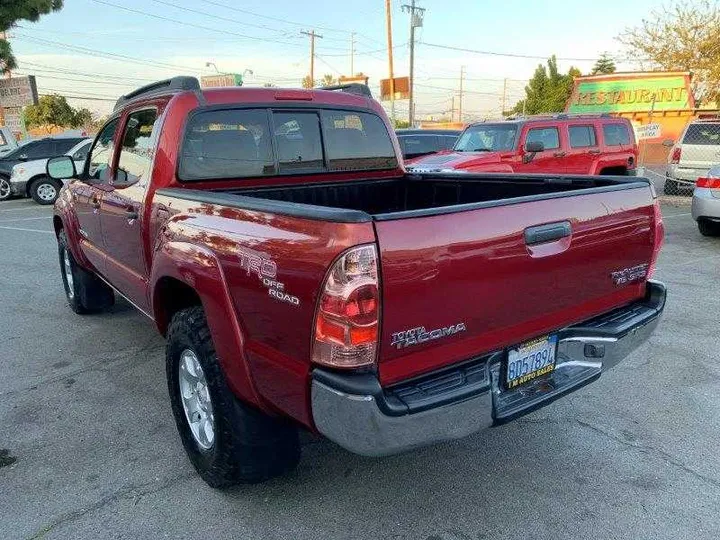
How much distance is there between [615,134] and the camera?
12125 millimetres

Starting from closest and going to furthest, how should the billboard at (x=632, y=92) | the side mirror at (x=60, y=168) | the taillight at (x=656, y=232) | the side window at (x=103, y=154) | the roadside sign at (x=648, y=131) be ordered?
the taillight at (x=656, y=232) < the side window at (x=103, y=154) < the side mirror at (x=60, y=168) < the roadside sign at (x=648, y=131) < the billboard at (x=632, y=92)

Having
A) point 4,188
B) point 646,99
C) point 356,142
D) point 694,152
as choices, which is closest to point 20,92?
point 4,188

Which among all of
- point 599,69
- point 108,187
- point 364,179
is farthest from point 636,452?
point 599,69

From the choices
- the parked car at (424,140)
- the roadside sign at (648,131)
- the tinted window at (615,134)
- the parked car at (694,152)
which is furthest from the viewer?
the roadside sign at (648,131)

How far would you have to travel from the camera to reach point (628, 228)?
2.80 metres

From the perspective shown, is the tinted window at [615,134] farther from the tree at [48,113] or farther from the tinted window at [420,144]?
the tree at [48,113]

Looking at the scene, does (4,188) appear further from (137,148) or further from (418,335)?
(418,335)

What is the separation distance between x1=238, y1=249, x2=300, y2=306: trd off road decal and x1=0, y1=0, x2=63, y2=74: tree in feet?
80.9

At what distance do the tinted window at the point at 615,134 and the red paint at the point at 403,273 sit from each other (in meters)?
9.99

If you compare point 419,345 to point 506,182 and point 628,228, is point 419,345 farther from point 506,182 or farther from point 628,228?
point 506,182

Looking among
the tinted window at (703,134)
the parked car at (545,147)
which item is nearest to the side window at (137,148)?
the parked car at (545,147)

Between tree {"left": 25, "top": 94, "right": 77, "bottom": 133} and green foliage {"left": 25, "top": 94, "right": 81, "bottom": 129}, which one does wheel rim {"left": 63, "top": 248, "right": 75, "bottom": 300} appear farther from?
tree {"left": 25, "top": 94, "right": 77, "bottom": 133}

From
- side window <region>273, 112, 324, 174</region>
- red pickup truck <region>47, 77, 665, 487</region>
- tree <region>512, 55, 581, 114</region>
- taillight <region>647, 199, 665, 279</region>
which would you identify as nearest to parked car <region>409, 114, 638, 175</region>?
side window <region>273, 112, 324, 174</region>

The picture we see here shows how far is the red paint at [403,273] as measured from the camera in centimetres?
201
